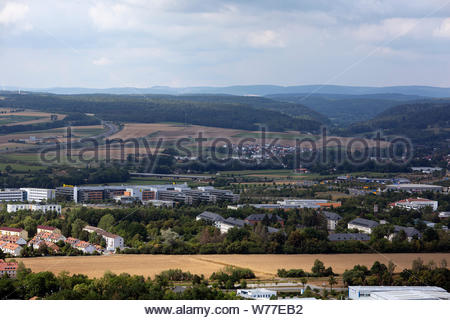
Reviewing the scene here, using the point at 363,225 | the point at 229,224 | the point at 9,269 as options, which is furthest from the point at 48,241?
the point at 363,225

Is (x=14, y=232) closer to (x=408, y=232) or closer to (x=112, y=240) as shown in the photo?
(x=112, y=240)

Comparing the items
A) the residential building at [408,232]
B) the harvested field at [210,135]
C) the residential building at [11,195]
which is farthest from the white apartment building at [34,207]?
the harvested field at [210,135]

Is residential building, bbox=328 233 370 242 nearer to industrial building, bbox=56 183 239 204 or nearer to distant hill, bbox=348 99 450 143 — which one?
industrial building, bbox=56 183 239 204

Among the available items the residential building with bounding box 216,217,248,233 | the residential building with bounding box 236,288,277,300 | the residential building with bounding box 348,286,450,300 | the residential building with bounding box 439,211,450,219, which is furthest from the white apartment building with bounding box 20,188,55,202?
the residential building with bounding box 348,286,450,300

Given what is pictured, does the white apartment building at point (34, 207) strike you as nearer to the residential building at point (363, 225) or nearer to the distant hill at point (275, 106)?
the residential building at point (363, 225)

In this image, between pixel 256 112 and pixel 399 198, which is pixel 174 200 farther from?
pixel 256 112

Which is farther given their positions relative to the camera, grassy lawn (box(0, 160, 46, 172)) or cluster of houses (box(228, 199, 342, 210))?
grassy lawn (box(0, 160, 46, 172))
